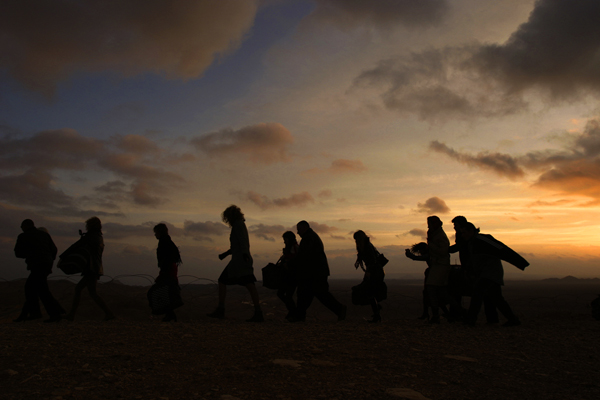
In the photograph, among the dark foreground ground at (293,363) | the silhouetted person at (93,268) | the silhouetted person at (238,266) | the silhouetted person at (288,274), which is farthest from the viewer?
the silhouetted person at (288,274)

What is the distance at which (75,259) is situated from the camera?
806 centimetres

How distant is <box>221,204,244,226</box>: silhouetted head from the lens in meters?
8.75

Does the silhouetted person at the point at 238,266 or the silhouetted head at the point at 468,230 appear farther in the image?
the silhouetted person at the point at 238,266

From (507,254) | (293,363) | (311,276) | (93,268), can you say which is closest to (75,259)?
(93,268)

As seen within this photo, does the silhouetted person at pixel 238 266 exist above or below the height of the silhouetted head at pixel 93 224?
below

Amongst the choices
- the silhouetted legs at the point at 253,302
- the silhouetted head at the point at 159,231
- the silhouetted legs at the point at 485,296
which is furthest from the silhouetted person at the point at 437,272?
the silhouetted head at the point at 159,231

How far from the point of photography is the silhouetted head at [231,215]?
8750 millimetres

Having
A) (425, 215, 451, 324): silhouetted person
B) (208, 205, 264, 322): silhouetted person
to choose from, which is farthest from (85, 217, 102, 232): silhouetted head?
(425, 215, 451, 324): silhouetted person

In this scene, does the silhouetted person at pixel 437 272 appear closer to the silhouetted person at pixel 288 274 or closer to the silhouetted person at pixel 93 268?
the silhouetted person at pixel 288 274

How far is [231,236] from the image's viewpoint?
8633mm

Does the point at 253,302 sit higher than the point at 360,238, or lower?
lower

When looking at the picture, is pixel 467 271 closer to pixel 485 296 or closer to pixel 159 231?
pixel 485 296

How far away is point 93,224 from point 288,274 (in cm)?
411

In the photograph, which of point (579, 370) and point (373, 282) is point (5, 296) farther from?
point (579, 370)
